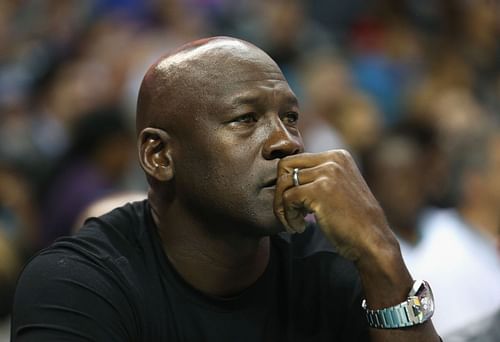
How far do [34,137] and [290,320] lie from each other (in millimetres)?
4022

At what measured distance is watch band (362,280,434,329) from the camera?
2.34 m

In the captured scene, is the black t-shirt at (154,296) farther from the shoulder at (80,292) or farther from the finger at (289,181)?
the finger at (289,181)

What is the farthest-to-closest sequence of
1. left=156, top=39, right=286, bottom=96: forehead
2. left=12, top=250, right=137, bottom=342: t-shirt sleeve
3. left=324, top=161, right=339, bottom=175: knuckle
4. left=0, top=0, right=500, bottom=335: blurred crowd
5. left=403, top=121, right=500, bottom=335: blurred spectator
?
left=0, top=0, right=500, bottom=335: blurred crowd, left=403, top=121, right=500, bottom=335: blurred spectator, left=156, top=39, right=286, bottom=96: forehead, left=324, top=161, right=339, bottom=175: knuckle, left=12, top=250, right=137, bottom=342: t-shirt sleeve

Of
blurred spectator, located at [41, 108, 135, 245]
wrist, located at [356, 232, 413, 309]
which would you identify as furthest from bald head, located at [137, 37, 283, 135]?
blurred spectator, located at [41, 108, 135, 245]

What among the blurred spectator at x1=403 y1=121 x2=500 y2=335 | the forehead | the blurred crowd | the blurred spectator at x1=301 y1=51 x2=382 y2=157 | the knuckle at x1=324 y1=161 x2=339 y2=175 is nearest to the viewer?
the knuckle at x1=324 y1=161 x2=339 y2=175

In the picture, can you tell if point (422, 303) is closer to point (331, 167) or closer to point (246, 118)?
point (331, 167)

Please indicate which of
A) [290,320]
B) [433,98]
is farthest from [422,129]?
[290,320]

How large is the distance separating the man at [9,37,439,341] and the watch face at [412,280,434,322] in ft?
0.10

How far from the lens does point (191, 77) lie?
2521 millimetres

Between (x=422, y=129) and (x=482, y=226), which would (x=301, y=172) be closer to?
(x=482, y=226)

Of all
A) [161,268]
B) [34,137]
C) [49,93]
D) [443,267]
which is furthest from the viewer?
[49,93]

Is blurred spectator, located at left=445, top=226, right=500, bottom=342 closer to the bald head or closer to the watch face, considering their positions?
the watch face

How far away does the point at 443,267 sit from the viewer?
4562 millimetres

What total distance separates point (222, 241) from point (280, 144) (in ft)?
1.04
